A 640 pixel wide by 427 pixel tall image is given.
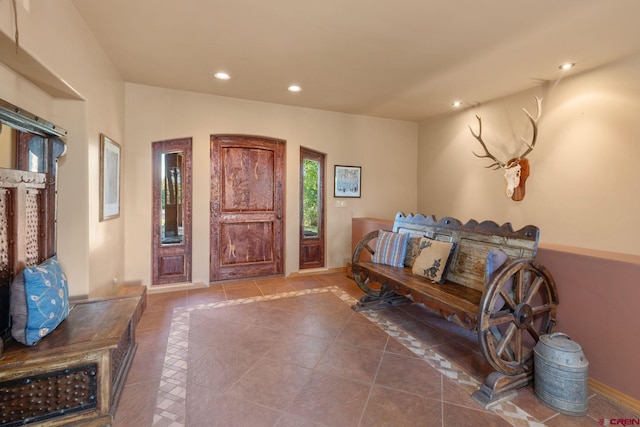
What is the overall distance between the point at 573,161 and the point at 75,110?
16.0 ft

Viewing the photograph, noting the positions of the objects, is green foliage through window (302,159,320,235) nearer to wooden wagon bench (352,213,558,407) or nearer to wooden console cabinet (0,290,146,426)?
wooden wagon bench (352,213,558,407)

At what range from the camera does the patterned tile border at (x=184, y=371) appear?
1.75 metres

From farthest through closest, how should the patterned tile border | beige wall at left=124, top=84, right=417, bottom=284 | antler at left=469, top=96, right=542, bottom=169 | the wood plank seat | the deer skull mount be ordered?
beige wall at left=124, top=84, right=417, bottom=284
the deer skull mount
antler at left=469, top=96, right=542, bottom=169
the wood plank seat
the patterned tile border

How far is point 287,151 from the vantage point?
4.65 meters

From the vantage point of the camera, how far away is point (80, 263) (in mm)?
2373

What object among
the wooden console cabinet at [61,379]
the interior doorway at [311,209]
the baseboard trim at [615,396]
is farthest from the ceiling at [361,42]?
the baseboard trim at [615,396]

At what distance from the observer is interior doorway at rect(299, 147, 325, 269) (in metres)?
4.91

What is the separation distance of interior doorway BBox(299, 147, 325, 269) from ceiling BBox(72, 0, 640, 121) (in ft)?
A: 4.17

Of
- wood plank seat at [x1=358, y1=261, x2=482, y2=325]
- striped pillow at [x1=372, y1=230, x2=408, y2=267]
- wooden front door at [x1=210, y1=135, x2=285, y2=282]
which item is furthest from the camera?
wooden front door at [x1=210, y1=135, x2=285, y2=282]

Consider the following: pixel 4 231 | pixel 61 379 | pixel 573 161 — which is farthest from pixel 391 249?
pixel 4 231

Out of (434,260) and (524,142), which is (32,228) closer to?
(434,260)

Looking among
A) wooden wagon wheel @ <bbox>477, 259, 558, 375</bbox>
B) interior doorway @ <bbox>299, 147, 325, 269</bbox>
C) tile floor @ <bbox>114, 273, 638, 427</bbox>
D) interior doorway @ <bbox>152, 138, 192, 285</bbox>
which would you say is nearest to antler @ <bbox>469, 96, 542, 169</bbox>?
wooden wagon wheel @ <bbox>477, 259, 558, 375</bbox>

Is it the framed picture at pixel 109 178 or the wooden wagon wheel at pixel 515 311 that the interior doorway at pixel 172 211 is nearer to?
the framed picture at pixel 109 178

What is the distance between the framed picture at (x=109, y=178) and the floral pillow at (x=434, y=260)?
3.04m
